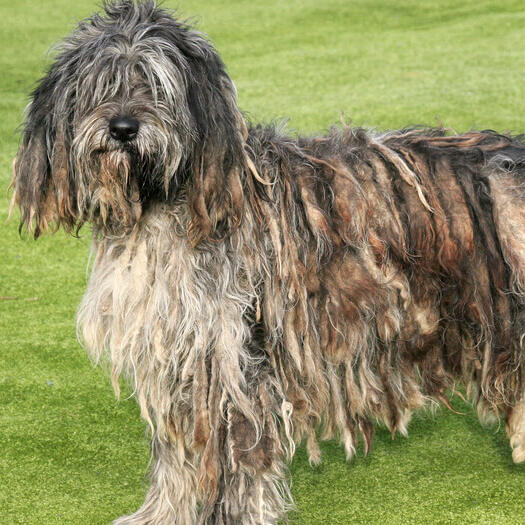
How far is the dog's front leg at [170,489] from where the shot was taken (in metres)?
3.11

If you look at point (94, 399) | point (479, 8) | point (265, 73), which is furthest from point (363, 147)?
point (479, 8)

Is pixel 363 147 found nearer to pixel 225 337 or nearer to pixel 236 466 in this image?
pixel 225 337

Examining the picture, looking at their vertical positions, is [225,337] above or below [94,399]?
above

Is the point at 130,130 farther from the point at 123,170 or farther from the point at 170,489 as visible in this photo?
the point at 170,489

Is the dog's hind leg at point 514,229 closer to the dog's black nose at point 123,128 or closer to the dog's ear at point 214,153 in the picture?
the dog's ear at point 214,153

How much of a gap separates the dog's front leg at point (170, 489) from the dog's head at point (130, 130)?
0.77m

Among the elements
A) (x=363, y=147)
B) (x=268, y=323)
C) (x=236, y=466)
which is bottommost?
(x=236, y=466)

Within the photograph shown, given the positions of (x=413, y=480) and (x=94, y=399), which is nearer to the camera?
(x=413, y=480)

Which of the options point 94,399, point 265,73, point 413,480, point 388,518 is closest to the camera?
point 388,518

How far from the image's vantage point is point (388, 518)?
11.2ft

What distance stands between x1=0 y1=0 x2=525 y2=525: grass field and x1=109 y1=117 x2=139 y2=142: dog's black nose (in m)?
1.12

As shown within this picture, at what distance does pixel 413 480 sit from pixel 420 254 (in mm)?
1057

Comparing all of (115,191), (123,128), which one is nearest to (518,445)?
(115,191)

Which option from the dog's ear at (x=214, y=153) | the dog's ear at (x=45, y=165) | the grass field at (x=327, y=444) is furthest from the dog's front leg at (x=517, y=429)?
the dog's ear at (x=45, y=165)
